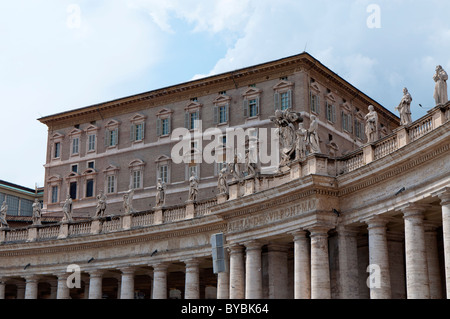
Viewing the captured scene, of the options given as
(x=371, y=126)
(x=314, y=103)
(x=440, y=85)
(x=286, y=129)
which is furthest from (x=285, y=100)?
(x=440, y=85)

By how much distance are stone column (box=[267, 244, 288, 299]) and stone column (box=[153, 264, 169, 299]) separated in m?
10.4

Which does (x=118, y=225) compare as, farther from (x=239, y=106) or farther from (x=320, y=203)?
(x=239, y=106)

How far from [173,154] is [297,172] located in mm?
47061

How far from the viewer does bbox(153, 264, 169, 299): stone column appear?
56.8m

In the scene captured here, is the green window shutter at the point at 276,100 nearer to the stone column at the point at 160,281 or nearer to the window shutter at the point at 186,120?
the window shutter at the point at 186,120

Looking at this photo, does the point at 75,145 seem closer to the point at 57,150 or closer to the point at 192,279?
the point at 57,150

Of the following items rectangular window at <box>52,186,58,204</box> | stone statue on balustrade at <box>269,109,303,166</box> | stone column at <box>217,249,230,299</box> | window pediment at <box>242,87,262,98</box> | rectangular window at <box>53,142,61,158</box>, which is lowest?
stone column at <box>217,249,230,299</box>

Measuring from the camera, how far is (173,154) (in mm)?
92250

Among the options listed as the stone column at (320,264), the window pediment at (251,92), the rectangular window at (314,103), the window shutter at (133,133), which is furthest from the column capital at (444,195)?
the window shutter at (133,133)

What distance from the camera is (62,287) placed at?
6234cm

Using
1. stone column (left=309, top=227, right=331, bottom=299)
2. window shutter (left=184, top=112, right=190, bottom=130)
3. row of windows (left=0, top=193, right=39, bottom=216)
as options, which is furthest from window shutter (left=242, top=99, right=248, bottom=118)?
stone column (left=309, top=227, right=331, bottom=299)

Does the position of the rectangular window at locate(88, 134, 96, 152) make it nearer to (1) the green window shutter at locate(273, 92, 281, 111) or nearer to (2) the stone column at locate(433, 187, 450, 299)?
(1) the green window shutter at locate(273, 92, 281, 111)
